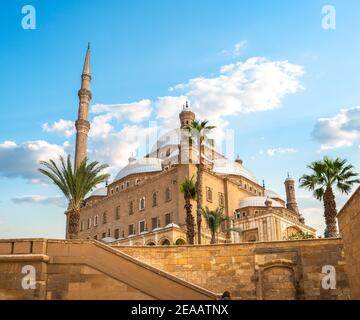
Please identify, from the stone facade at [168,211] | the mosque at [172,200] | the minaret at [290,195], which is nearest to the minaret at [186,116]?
the mosque at [172,200]

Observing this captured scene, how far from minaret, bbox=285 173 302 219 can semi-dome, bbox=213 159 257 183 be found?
493 centimetres

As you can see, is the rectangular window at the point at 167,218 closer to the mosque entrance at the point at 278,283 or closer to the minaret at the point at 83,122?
the minaret at the point at 83,122

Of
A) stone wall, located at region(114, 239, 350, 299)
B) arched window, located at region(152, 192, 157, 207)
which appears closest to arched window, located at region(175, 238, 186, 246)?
arched window, located at region(152, 192, 157, 207)

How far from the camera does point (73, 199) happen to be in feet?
69.8

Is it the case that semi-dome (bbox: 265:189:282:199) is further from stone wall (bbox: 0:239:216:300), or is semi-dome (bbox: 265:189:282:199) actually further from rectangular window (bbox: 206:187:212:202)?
stone wall (bbox: 0:239:216:300)

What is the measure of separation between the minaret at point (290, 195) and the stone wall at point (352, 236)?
40565mm

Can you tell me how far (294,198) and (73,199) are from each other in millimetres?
37139

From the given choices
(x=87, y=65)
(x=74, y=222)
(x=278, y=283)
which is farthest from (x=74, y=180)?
(x=87, y=65)

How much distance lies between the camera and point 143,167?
4900 centimetres

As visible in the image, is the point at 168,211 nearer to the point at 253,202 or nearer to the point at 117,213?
the point at 253,202

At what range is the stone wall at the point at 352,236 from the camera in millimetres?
10234

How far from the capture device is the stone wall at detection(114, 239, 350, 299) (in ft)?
52.7
